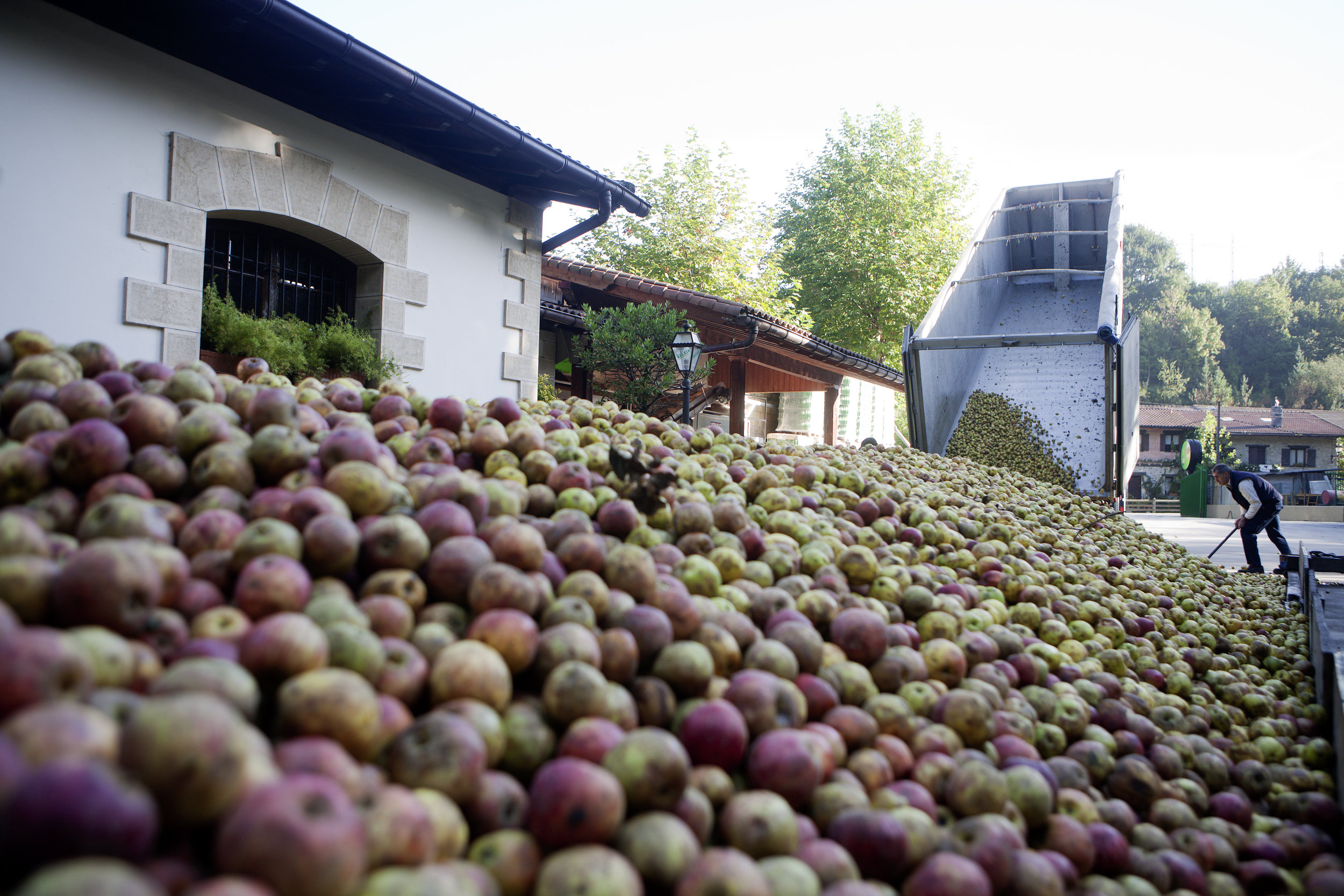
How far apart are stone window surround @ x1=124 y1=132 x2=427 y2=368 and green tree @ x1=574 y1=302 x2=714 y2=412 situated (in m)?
5.56

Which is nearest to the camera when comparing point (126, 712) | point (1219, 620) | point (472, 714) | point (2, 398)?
point (126, 712)

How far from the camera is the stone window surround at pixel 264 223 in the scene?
219 inches

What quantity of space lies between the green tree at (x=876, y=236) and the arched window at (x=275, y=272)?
2068cm

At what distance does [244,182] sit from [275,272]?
98 centimetres

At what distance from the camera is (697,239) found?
27.1 metres

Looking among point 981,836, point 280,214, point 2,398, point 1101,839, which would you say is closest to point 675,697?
point 981,836

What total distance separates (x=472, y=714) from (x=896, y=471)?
4171 mm

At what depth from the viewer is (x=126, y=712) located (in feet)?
3.64

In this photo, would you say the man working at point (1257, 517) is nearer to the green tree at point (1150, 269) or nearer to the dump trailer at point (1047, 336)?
the dump trailer at point (1047, 336)

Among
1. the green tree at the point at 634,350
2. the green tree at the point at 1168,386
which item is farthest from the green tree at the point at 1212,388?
the green tree at the point at 634,350

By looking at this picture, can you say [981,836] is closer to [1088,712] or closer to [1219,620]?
[1088,712]

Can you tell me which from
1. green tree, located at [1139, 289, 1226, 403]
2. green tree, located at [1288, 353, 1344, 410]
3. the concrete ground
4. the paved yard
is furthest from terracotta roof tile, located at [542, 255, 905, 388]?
green tree, located at [1288, 353, 1344, 410]

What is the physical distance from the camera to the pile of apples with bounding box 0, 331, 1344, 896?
1006 millimetres

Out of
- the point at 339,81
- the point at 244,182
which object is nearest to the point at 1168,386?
the point at 339,81
